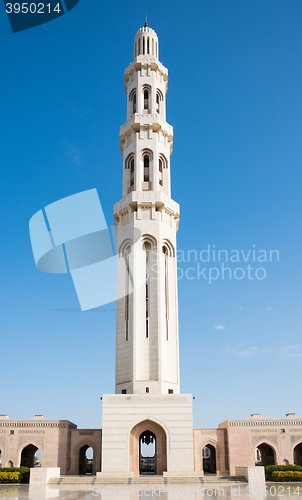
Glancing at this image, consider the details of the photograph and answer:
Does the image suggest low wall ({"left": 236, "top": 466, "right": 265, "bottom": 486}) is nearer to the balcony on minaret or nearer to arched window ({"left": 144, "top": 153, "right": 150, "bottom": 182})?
arched window ({"left": 144, "top": 153, "right": 150, "bottom": 182})

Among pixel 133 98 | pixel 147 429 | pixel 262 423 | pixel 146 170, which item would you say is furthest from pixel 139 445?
pixel 133 98

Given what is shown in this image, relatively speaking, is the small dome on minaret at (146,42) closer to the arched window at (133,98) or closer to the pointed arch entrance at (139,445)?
the arched window at (133,98)

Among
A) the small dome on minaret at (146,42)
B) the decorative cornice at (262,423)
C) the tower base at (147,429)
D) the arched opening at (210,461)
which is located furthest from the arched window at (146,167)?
the arched opening at (210,461)

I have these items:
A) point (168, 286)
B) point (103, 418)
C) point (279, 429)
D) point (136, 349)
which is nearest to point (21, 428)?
point (103, 418)

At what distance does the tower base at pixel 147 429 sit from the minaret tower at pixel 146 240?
161 cm

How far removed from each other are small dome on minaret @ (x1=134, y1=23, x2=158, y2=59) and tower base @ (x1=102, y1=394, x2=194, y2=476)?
30910 millimetres

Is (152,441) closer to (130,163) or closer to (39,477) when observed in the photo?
(39,477)

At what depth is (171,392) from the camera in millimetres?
33000

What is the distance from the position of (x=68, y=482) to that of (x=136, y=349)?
9.54 m

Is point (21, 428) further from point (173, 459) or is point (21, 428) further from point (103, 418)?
point (173, 459)

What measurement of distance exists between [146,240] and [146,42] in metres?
20.4

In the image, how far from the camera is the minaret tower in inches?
1305

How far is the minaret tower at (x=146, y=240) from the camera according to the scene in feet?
109

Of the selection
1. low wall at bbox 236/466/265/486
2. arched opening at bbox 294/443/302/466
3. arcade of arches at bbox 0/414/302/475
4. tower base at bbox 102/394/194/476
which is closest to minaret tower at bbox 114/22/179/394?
tower base at bbox 102/394/194/476
